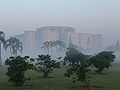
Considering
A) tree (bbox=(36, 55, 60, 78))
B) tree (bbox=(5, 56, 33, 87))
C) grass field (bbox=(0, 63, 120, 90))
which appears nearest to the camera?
grass field (bbox=(0, 63, 120, 90))

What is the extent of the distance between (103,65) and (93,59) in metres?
1.93

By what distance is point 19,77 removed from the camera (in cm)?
2328

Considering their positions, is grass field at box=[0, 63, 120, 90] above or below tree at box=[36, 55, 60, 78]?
below

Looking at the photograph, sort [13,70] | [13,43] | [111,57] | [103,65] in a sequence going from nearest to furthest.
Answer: [13,70], [103,65], [111,57], [13,43]

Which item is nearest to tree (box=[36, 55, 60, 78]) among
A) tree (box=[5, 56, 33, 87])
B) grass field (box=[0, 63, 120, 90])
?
grass field (box=[0, 63, 120, 90])

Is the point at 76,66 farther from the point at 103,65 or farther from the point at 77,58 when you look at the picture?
the point at 77,58

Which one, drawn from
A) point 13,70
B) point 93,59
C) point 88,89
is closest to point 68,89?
point 88,89

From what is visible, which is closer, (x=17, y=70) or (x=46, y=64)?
(x=17, y=70)

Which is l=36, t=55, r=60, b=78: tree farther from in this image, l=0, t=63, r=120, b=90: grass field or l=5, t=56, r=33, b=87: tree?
l=5, t=56, r=33, b=87: tree

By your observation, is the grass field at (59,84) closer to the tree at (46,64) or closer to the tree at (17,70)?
the tree at (17,70)

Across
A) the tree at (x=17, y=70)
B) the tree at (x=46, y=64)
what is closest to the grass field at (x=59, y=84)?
the tree at (x=17, y=70)

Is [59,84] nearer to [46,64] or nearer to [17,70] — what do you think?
[17,70]

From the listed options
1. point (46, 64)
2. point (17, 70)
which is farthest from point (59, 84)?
point (46, 64)

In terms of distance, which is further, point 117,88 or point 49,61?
point 49,61
